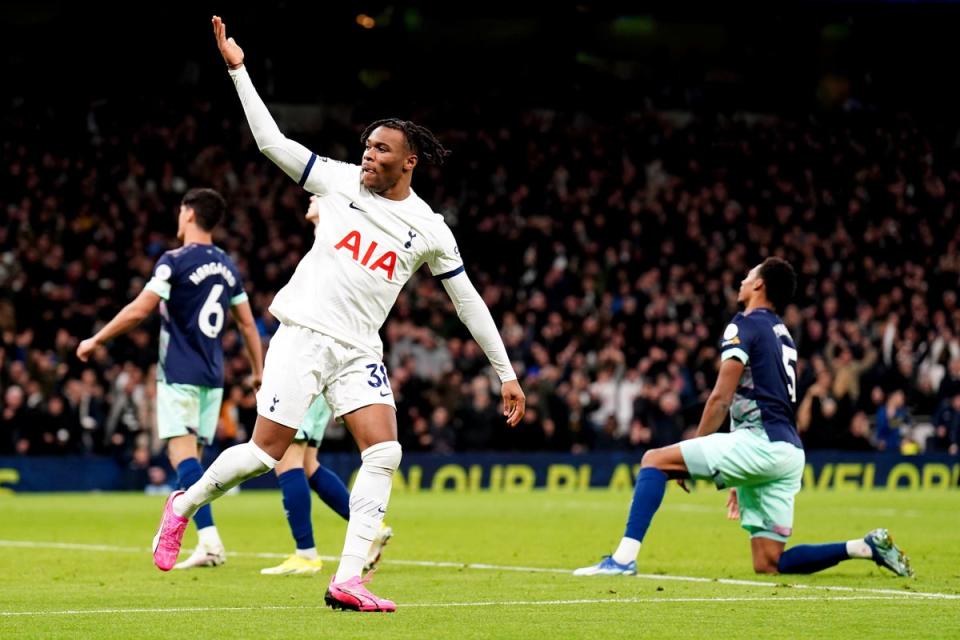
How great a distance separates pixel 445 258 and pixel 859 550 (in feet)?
12.5

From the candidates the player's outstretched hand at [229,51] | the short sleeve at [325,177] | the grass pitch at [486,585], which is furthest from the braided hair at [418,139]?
the grass pitch at [486,585]

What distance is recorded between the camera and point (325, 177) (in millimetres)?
8164

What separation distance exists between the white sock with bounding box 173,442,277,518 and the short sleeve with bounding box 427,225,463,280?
1304 millimetres

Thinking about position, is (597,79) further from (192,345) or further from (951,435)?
(192,345)

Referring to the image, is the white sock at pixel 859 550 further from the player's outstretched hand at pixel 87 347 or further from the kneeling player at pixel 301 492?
the player's outstretched hand at pixel 87 347

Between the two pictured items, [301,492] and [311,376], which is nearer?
[311,376]

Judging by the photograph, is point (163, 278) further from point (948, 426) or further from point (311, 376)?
point (948, 426)

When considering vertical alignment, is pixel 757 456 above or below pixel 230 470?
above

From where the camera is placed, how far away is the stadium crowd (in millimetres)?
25422

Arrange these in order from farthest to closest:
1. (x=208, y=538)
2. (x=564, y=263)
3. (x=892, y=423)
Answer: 1. (x=564, y=263)
2. (x=892, y=423)
3. (x=208, y=538)

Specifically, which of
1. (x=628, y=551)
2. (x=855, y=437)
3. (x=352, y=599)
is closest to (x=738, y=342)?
(x=628, y=551)

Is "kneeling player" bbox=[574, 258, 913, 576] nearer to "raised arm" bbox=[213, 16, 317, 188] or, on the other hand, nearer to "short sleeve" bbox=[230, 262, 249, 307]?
"short sleeve" bbox=[230, 262, 249, 307]

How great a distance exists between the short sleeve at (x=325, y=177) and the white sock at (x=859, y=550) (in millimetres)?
4360

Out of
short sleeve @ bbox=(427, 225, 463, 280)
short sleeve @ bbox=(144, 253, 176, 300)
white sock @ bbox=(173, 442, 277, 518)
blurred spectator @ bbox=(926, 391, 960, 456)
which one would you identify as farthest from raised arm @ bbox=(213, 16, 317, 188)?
blurred spectator @ bbox=(926, 391, 960, 456)
